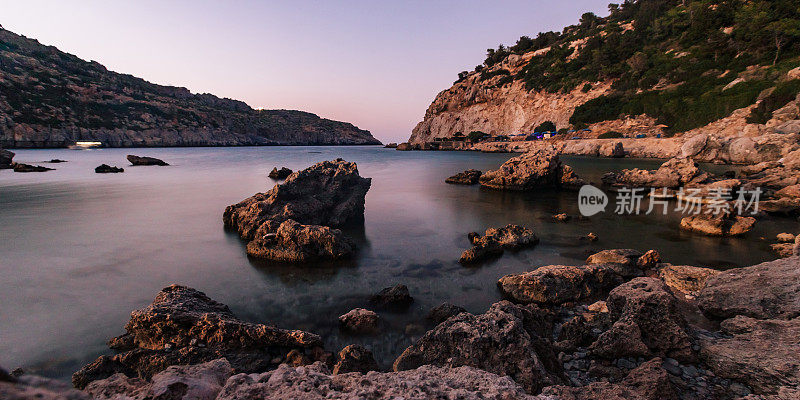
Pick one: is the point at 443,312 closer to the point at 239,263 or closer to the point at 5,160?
the point at 239,263

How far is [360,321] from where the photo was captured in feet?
21.3

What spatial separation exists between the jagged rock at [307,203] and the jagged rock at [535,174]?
13.0m

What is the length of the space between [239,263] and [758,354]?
37.1 feet

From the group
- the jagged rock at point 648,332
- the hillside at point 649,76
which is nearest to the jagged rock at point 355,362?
the jagged rock at point 648,332

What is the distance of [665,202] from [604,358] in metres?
19.3

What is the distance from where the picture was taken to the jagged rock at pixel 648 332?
4805mm

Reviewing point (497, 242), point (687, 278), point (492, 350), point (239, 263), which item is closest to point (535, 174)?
point (497, 242)

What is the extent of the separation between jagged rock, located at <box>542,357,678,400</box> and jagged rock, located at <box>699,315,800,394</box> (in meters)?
1.22

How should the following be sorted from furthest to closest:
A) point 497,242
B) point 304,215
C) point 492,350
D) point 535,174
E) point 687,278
Answer: point 535,174 < point 304,215 < point 497,242 < point 687,278 < point 492,350

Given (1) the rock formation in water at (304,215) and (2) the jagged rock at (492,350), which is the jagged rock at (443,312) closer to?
(2) the jagged rock at (492,350)

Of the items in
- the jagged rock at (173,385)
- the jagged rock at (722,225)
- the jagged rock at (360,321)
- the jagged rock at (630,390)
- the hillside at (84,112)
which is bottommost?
the jagged rock at (360,321)

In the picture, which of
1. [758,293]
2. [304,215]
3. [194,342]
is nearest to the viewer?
[194,342]

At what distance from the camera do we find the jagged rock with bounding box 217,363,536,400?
245 centimetres

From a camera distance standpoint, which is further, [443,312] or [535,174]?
[535,174]
